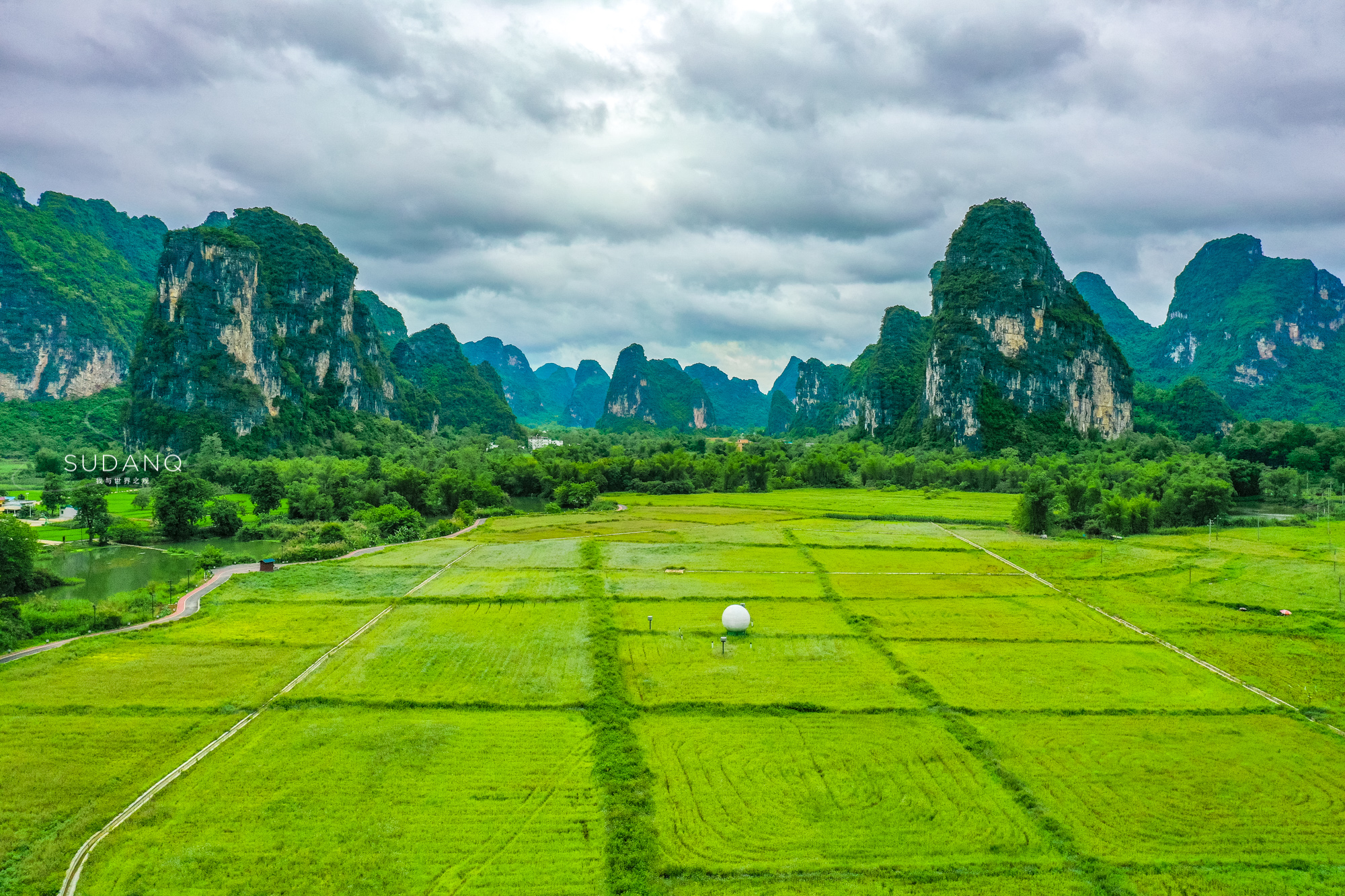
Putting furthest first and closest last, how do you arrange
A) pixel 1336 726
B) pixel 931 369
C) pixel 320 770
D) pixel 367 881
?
pixel 931 369, pixel 1336 726, pixel 320 770, pixel 367 881

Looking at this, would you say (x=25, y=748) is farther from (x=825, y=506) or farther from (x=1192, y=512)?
(x=1192, y=512)

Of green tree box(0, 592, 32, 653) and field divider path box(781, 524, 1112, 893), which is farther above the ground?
green tree box(0, 592, 32, 653)

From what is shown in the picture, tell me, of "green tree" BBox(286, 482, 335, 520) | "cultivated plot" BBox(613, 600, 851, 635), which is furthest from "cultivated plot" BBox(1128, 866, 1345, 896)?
"green tree" BBox(286, 482, 335, 520)

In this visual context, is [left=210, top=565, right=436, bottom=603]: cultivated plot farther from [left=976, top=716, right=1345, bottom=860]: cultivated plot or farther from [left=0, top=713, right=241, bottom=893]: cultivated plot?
[left=976, top=716, right=1345, bottom=860]: cultivated plot

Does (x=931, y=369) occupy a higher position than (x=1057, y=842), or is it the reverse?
(x=931, y=369)

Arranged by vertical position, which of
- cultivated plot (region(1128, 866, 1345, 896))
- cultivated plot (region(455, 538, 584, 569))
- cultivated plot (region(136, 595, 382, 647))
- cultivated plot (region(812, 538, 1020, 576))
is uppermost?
cultivated plot (region(455, 538, 584, 569))

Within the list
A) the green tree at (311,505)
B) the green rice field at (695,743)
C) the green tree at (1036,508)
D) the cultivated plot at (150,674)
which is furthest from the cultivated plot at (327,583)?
the green tree at (1036,508)

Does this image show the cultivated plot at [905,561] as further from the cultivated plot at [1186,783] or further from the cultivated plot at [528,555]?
the cultivated plot at [1186,783]

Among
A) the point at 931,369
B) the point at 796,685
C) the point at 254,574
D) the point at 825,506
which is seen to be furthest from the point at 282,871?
the point at 931,369
